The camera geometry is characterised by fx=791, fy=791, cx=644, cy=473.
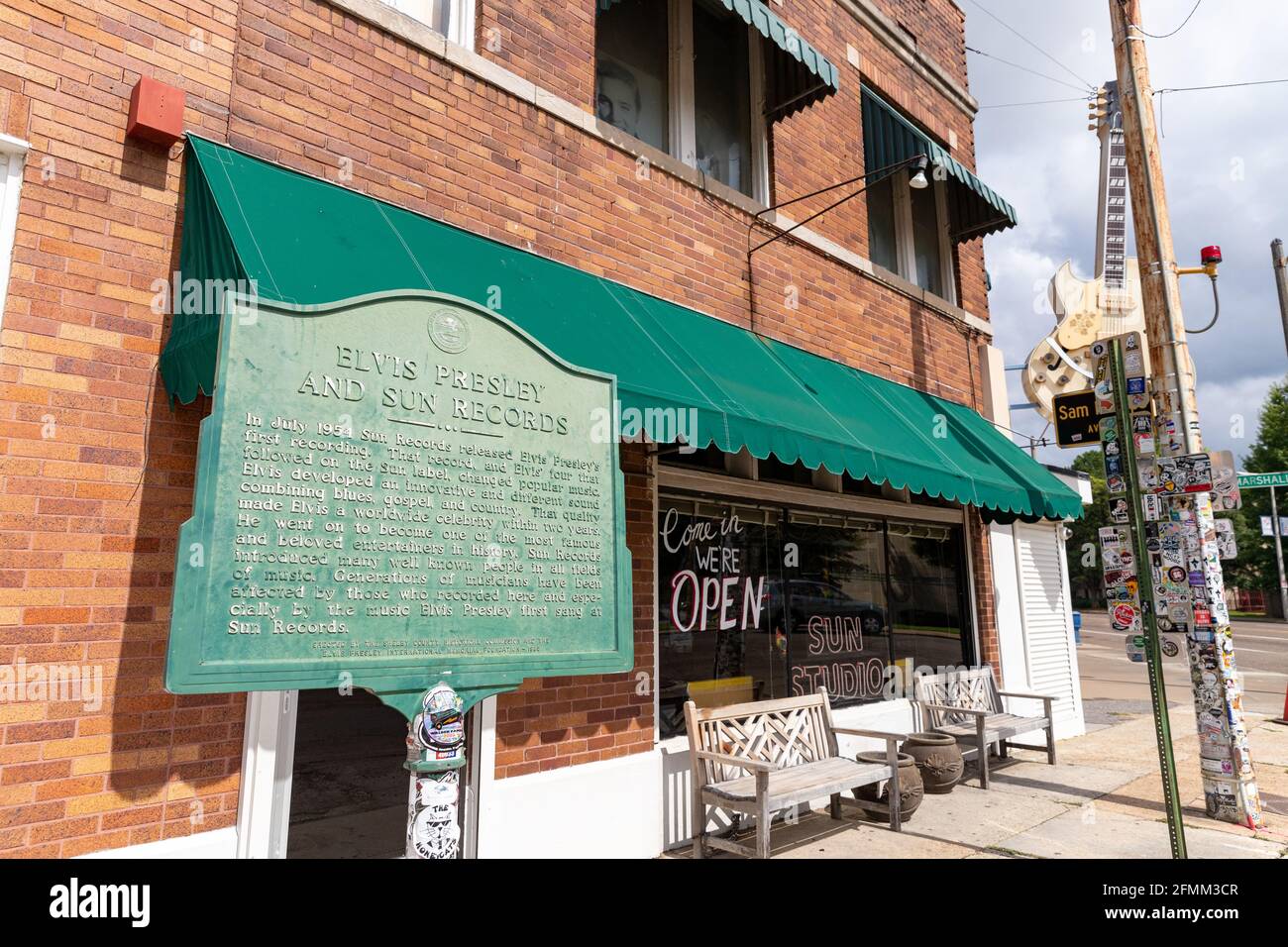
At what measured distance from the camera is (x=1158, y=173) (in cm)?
724

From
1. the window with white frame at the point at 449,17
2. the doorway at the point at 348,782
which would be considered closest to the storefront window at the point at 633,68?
the window with white frame at the point at 449,17

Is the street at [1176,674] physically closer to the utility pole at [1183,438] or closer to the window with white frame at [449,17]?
the utility pole at [1183,438]

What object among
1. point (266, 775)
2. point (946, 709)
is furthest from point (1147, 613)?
point (266, 775)

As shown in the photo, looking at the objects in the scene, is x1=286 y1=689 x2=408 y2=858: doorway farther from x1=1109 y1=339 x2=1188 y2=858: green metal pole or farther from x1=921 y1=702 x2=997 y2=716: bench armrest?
x1=921 y1=702 x2=997 y2=716: bench armrest

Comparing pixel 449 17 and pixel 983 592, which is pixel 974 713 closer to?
pixel 983 592

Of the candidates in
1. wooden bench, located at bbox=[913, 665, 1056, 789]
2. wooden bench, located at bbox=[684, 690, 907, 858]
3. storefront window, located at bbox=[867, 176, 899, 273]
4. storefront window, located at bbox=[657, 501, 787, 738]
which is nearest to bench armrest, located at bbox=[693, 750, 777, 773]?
wooden bench, located at bbox=[684, 690, 907, 858]

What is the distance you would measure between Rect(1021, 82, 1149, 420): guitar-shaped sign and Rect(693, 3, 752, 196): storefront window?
4046mm

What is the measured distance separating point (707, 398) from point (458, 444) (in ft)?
6.89

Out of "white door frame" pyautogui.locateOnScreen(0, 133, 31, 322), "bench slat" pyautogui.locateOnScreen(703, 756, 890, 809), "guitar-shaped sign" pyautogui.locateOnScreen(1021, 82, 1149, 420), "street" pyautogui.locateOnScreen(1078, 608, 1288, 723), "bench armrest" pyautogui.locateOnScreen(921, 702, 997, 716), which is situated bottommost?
"street" pyautogui.locateOnScreen(1078, 608, 1288, 723)

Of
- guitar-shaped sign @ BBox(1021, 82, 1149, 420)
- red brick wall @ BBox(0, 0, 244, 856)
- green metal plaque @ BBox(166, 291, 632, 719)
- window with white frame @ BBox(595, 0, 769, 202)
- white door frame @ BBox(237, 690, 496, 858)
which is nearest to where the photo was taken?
green metal plaque @ BBox(166, 291, 632, 719)

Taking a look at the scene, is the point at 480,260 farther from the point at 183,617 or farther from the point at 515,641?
the point at 183,617

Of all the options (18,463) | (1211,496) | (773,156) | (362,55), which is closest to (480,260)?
(362,55)

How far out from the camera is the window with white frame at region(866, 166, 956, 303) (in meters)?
9.51

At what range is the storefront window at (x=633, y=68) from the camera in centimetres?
652
